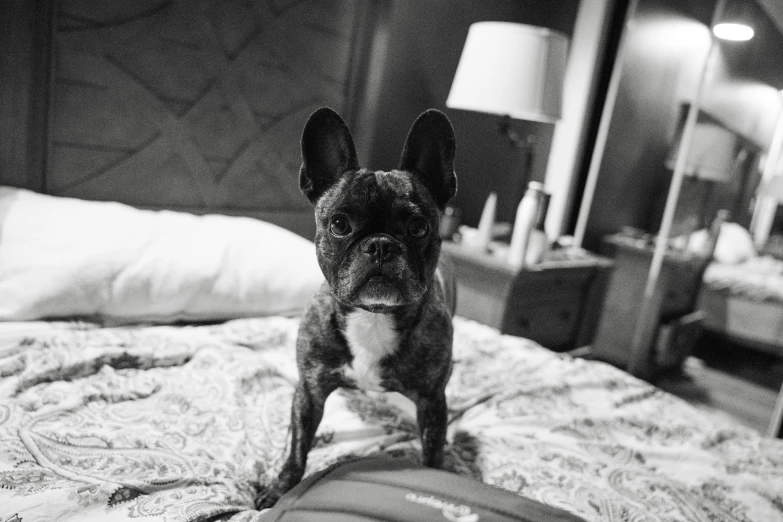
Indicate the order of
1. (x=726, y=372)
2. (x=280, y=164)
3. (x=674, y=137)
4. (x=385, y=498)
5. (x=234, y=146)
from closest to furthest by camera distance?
(x=385, y=498) → (x=234, y=146) → (x=280, y=164) → (x=726, y=372) → (x=674, y=137)

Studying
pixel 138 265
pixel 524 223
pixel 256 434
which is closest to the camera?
pixel 256 434

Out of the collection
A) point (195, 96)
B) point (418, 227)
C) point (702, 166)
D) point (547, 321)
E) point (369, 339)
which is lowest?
point (547, 321)

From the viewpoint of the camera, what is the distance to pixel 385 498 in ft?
2.64

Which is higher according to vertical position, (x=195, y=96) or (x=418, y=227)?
(x=195, y=96)

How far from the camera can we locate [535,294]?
2.79 m

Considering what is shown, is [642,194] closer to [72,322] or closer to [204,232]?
[204,232]

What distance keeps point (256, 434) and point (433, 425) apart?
1.27 ft

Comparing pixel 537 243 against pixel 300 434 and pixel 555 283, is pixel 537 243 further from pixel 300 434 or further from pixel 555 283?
pixel 300 434

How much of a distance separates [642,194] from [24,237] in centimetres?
342

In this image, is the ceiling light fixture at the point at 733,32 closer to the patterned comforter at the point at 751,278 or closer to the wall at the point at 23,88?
the patterned comforter at the point at 751,278

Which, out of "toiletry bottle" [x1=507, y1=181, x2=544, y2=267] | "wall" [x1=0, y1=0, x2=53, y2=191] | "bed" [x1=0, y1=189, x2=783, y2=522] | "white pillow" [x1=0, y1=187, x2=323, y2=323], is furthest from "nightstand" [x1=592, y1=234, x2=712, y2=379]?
"wall" [x1=0, y1=0, x2=53, y2=191]

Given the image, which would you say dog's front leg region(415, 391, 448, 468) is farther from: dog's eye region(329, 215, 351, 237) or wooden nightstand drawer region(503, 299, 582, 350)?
wooden nightstand drawer region(503, 299, 582, 350)

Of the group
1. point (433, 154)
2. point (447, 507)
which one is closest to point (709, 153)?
point (433, 154)

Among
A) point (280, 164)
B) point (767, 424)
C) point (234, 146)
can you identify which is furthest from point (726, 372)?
point (234, 146)
